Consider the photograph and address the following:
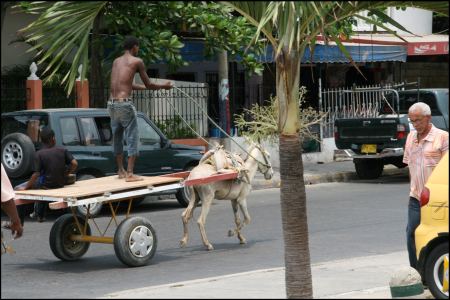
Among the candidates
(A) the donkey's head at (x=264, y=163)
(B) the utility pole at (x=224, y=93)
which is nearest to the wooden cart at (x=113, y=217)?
(A) the donkey's head at (x=264, y=163)

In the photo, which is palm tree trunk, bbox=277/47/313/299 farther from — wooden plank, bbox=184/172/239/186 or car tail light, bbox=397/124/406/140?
car tail light, bbox=397/124/406/140

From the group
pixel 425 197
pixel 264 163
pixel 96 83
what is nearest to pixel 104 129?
pixel 96 83

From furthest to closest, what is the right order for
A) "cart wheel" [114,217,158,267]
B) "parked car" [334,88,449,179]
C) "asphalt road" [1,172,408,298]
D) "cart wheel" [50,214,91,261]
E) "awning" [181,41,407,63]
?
"awning" [181,41,407,63] → "parked car" [334,88,449,179] → "cart wheel" [50,214,91,261] → "cart wheel" [114,217,158,267] → "asphalt road" [1,172,408,298]

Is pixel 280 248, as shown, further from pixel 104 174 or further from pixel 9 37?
pixel 9 37

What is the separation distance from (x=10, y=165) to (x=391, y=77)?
2061 cm

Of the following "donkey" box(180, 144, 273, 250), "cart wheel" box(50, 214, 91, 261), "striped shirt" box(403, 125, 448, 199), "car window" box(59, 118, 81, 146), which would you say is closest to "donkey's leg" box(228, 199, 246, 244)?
"donkey" box(180, 144, 273, 250)

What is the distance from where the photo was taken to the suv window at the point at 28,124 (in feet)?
55.9

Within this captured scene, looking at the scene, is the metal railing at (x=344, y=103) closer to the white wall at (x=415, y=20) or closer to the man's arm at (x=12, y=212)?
the white wall at (x=415, y=20)

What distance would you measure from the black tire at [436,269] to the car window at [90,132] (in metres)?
9.27

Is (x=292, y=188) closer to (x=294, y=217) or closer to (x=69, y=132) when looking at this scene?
(x=294, y=217)

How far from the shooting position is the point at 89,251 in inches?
542

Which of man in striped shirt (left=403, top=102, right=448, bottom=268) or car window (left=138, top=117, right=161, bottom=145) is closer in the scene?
man in striped shirt (left=403, top=102, right=448, bottom=268)

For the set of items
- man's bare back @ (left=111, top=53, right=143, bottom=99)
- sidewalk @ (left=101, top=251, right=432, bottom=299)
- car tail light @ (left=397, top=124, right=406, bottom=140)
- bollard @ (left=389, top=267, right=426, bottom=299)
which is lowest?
sidewalk @ (left=101, top=251, right=432, bottom=299)

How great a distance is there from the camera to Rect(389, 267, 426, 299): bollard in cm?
918
